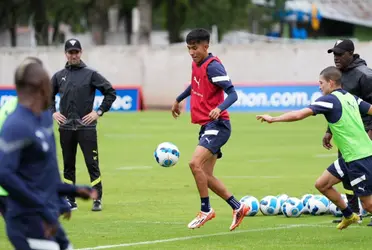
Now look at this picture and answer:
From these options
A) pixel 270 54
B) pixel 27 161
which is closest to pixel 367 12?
pixel 270 54

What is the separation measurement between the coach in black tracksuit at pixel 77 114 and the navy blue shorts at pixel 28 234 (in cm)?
749

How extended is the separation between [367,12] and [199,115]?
63.6m

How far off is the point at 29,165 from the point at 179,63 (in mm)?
34950

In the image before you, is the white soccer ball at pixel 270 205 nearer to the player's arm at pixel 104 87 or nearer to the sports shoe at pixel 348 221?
the sports shoe at pixel 348 221

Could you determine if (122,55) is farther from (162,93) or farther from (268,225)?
(268,225)

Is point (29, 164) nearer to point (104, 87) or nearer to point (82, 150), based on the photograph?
point (82, 150)

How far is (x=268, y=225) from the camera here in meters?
12.7

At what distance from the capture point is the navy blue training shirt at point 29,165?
668 centimetres

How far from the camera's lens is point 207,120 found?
1245 cm

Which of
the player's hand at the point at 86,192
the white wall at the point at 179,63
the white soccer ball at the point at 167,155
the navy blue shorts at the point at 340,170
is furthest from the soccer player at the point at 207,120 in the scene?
the white wall at the point at 179,63

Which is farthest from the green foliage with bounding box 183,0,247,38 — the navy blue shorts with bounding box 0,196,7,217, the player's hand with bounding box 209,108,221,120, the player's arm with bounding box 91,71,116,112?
the navy blue shorts with bounding box 0,196,7,217

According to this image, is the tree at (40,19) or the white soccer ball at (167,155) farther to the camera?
the tree at (40,19)

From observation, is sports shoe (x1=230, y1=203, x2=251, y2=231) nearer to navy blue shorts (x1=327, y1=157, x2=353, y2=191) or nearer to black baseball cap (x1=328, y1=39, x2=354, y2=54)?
navy blue shorts (x1=327, y1=157, x2=353, y2=191)

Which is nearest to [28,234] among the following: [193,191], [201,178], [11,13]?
[201,178]
